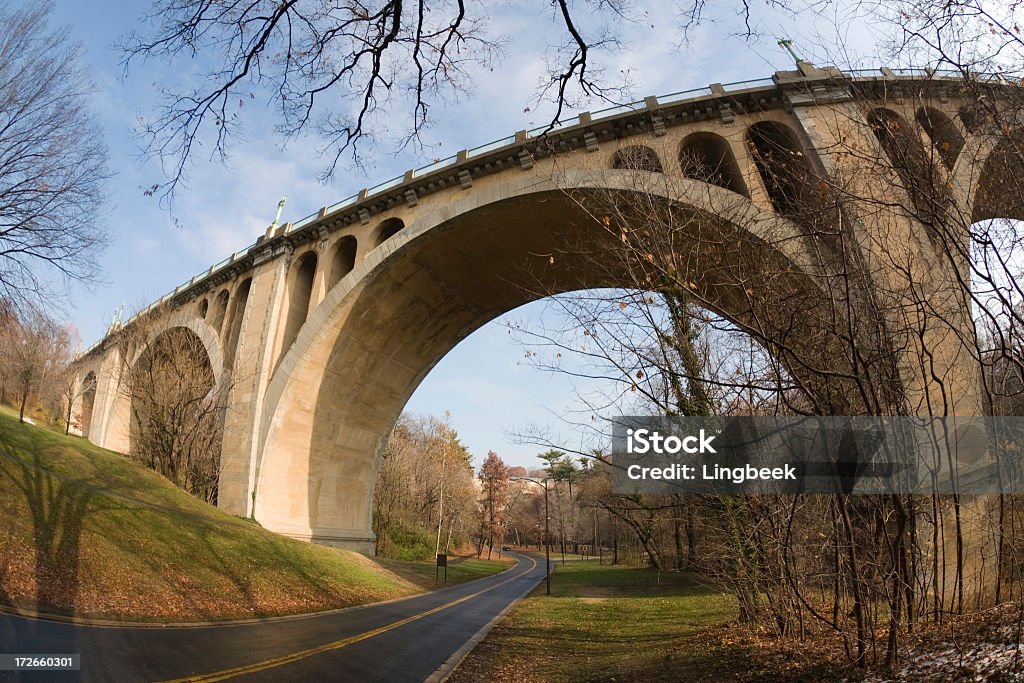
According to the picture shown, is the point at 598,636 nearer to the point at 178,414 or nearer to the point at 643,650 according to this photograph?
the point at 643,650

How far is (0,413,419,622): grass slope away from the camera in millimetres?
10320

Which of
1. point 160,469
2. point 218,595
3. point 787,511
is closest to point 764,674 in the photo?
point 787,511

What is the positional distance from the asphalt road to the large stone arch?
1238 cm

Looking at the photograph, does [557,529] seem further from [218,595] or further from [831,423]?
[831,423]

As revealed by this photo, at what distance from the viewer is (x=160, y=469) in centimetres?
2538

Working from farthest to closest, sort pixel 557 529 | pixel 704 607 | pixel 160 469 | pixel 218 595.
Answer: pixel 557 529, pixel 160 469, pixel 704 607, pixel 218 595

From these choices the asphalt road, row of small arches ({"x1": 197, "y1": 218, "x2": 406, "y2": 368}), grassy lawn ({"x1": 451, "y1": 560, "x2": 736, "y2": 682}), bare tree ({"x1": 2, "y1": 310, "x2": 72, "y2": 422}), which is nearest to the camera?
the asphalt road

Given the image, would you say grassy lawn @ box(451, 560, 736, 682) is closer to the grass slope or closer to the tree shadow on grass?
the grass slope

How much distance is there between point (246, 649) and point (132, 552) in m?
6.18

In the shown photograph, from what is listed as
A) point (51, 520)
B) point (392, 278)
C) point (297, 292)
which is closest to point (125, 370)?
point (297, 292)

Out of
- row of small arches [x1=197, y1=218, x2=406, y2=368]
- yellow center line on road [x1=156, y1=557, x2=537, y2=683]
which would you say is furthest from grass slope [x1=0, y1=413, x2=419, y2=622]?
row of small arches [x1=197, y1=218, x2=406, y2=368]

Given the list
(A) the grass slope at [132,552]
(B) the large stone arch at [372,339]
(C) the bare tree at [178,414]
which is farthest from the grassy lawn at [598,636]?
(C) the bare tree at [178,414]

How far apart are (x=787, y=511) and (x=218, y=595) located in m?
12.4

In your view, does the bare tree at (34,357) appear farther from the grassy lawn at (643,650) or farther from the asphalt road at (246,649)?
the grassy lawn at (643,650)
